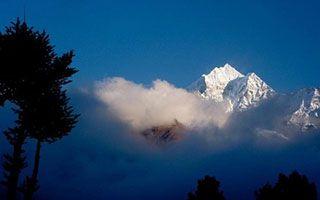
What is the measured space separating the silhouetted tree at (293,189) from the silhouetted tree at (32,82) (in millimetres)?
15726

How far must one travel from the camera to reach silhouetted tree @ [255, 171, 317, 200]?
45.3m

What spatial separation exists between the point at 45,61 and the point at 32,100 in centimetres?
271

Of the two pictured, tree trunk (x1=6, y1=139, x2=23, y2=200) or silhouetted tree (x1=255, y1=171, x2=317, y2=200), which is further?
silhouetted tree (x1=255, y1=171, x2=317, y2=200)

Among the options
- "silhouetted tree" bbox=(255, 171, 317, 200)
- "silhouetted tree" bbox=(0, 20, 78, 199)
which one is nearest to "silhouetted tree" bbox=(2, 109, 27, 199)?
"silhouetted tree" bbox=(0, 20, 78, 199)

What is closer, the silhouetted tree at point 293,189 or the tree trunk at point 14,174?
the tree trunk at point 14,174

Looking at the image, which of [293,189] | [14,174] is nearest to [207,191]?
[293,189]

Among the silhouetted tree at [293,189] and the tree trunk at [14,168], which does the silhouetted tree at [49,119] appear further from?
the silhouetted tree at [293,189]

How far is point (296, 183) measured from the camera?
45406 mm

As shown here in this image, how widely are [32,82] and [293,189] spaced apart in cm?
1972

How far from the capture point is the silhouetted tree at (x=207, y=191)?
48.4m

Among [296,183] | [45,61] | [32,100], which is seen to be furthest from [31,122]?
[296,183]

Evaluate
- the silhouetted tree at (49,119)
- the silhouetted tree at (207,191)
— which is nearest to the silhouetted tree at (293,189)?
the silhouetted tree at (207,191)

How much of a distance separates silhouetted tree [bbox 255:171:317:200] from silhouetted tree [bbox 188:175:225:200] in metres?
4.14

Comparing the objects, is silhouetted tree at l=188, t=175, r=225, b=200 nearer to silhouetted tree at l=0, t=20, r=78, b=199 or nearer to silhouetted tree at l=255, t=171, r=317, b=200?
silhouetted tree at l=255, t=171, r=317, b=200
